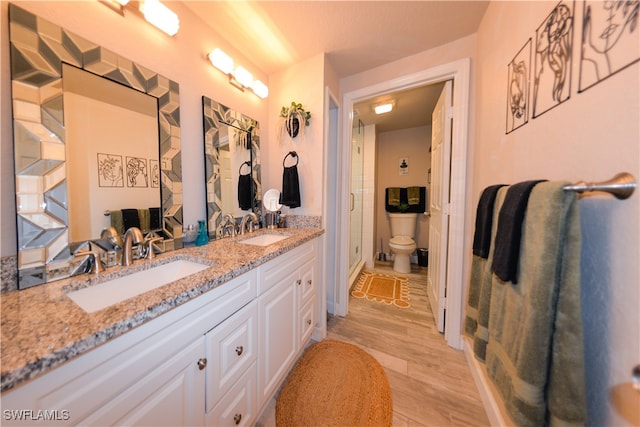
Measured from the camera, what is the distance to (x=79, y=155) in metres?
0.86

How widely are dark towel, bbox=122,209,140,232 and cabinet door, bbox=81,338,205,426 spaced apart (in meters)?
0.70

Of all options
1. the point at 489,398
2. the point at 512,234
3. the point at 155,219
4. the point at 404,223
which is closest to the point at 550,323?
the point at 512,234

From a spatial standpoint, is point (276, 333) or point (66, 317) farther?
point (276, 333)

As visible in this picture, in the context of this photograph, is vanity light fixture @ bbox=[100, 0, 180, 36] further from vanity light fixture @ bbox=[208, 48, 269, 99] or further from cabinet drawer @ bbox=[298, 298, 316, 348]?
cabinet drawer @ bbox=[298, 298, 316, 348]

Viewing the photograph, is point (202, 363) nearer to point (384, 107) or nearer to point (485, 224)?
point (485, 224)

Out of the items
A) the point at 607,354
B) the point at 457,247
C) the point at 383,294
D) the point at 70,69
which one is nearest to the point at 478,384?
the point at 457,247

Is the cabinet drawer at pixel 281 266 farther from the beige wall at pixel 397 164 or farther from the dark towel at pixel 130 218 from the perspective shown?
the beige wall at pixel 397 164

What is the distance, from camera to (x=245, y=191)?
1.71 m

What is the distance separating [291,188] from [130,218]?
1.02 metres

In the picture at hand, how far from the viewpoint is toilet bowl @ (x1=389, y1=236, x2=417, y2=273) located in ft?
9.57

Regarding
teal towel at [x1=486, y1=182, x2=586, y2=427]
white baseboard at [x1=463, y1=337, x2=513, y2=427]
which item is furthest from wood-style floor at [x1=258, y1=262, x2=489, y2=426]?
teal towel at [x1=486, y1=182, x2=586, y2=427]

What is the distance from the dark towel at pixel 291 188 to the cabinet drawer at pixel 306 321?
79cm

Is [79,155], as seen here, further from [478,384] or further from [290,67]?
[478,384]

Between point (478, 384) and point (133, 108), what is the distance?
248 centimetres
